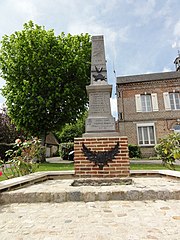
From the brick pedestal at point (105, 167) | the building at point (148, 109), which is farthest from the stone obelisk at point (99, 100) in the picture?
the building at point (148, 109)

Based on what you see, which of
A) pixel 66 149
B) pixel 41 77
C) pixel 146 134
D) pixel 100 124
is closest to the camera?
pixel 100 124

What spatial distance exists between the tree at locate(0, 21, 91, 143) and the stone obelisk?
5068 mm

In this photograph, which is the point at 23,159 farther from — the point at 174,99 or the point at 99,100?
the point at 174,99

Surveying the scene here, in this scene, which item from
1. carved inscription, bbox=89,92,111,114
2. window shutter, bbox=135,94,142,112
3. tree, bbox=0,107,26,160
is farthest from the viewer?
tree, bbox=0,107,26,160

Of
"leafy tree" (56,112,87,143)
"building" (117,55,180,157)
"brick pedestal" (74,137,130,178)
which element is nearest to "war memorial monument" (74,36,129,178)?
"brick pedestal" (74,137,130,178)

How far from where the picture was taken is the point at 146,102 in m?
15.0

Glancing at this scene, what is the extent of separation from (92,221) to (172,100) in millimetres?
15230

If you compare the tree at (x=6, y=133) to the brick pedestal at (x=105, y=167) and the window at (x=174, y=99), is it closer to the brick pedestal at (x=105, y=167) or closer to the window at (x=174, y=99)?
the brick pedestal at (x=105, y=167)

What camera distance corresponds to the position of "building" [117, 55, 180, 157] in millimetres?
14203

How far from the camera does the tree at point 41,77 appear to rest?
952 centimetres

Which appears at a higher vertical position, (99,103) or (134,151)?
(99,103)

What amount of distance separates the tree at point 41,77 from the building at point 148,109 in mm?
5813

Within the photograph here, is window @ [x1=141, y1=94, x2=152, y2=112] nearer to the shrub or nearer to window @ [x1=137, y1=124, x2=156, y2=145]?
window @ [x1=137, y1=124, x2=156, y2=145]

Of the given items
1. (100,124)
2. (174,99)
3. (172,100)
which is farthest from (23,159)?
(174,99)
